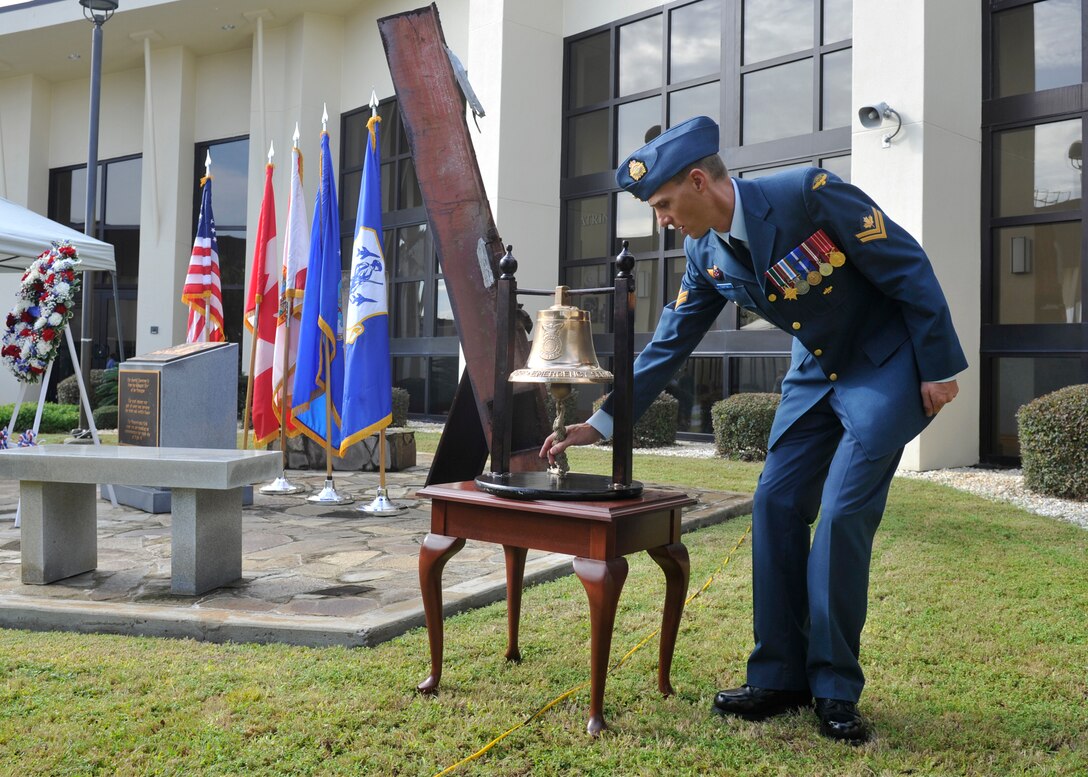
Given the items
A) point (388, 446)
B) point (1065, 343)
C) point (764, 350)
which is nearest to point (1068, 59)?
point (1065, 343)

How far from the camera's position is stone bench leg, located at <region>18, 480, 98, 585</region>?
4.83 meters

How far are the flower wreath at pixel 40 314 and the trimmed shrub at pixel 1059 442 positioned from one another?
869 centimetres

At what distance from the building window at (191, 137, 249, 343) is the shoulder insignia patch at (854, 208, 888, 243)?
2029 cm

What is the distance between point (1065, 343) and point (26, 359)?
1070cm

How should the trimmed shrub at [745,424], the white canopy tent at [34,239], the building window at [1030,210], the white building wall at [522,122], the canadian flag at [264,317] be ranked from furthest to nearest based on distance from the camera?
the white building wall at [522,122], the trimmed shrub at [745,424], the building window at [1030,210], the white canopy tent at [34,239], the canadian flag at [264,317]

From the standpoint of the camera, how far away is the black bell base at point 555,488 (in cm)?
297

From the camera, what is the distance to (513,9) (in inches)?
581

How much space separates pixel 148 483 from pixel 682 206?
10.9 ft

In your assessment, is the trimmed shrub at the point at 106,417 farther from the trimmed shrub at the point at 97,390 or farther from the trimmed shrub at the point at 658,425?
the trimmed shrub at the point at 658,425

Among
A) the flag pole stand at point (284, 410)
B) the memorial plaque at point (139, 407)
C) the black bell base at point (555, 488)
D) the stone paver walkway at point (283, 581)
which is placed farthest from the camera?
the flag pole stand at point (284, 410)

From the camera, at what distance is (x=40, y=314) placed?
23.5ft

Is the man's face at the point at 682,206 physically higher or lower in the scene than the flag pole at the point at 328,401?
higher

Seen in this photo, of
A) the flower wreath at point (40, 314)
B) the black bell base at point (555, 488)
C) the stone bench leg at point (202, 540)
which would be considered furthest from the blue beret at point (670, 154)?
the flower wreath at point (40, 314)

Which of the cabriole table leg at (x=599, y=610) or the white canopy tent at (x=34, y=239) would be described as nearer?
the cabriole table leg at (x=599, y=610)
